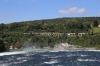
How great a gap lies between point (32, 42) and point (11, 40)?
11.5 metres

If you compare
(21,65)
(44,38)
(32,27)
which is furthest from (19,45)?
(21,65)

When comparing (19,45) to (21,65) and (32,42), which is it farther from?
(21,65)

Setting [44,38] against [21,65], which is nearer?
[21,65]

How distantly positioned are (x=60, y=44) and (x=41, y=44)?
10.7 meters

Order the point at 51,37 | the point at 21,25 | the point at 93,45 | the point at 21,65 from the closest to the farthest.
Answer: the point at 21,65 < the point at 93,45 < the point at 51,37 < the point at 21,25

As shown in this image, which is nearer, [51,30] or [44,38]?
[44,38]

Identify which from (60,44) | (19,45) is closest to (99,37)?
(60,44)

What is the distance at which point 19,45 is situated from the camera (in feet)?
480

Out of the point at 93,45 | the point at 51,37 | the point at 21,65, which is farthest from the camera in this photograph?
the point at 51,37

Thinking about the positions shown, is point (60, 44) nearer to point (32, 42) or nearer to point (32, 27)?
point (32, 42)

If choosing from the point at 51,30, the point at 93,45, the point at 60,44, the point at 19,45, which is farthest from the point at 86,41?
the point at 51,30

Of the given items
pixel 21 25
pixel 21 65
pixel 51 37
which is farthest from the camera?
pixel 21 25

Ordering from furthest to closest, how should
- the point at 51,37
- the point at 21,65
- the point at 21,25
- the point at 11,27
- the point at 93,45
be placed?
1. the point at 21,25
2. the point at 11,27
3. the point at 51,37
4. the point at 93,45
5. the point at 21,65

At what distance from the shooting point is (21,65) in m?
57.4
